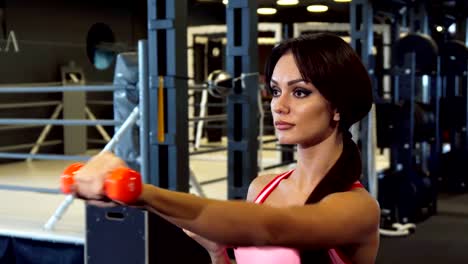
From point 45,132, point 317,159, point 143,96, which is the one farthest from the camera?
point 45,132

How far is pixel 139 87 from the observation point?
3.47 metres

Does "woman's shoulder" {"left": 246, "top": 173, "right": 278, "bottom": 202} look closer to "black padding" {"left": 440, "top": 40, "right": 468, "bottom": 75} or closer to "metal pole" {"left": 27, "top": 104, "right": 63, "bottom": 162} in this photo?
"black padding" {"left": 440, "top": 40, "right": 468, "bottom": 75}

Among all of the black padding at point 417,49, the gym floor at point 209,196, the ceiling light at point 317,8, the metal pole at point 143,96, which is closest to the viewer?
the metal pole at point 143,96

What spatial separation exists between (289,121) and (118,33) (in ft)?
27.5

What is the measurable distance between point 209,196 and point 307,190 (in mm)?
4152

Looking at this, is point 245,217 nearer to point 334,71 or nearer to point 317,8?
point 334,71

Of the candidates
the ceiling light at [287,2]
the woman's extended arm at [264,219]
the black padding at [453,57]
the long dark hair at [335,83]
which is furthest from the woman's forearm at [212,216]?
the black padding at [453,57]

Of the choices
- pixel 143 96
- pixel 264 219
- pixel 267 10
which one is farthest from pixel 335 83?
pixel 267 10

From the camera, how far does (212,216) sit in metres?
0.72

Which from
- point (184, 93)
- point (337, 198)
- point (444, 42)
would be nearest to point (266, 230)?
point (337, 198)

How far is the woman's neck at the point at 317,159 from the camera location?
37.7 inches

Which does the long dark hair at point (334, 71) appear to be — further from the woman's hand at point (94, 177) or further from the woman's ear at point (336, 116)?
the woman's hand at point (94, 177)

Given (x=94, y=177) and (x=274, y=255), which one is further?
(x=274, y=255)

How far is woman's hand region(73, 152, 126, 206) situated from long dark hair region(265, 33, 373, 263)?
0.98 ft
